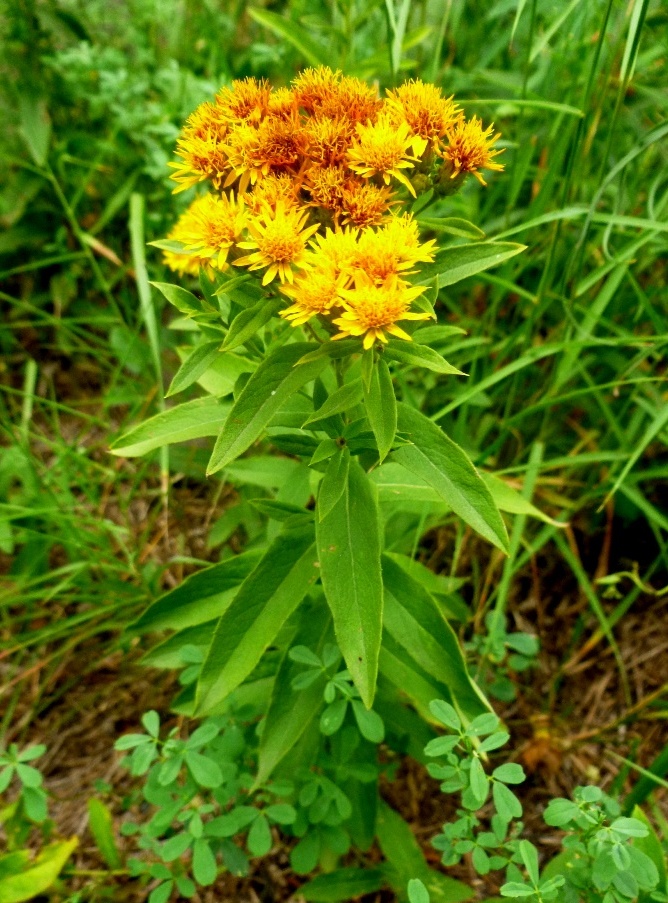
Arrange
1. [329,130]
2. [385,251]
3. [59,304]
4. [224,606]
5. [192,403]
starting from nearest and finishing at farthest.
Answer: [385,251] < [329,130] < [192,403] < [224,606] < [59,304]

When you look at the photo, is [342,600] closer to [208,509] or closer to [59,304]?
[208,509]

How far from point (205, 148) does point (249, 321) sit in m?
0.29

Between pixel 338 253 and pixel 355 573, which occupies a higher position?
pixel 338 253

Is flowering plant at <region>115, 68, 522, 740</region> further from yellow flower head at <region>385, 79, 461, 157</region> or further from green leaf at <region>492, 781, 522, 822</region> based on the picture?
green leaf at <region>492, 781, 522, 822</region>

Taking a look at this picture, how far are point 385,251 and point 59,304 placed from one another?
1945 mm

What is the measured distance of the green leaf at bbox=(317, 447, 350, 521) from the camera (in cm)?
114

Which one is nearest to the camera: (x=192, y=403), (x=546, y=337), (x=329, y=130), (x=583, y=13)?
(x=329, y=130)

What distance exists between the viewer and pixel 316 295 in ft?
3.33

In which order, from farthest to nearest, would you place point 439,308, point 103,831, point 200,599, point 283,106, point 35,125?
1. point 35,125
2. point 439,308
3. point 103,831
4. point 200,599
5. point 283,106

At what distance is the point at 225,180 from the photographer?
3.92 feet

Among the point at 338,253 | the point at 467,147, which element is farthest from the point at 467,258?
the point at 338,253

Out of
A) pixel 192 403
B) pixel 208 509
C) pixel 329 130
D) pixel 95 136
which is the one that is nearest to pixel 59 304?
pixel 95 136

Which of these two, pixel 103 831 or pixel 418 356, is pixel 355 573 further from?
pixel 103 831

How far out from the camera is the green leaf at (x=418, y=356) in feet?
3.46
